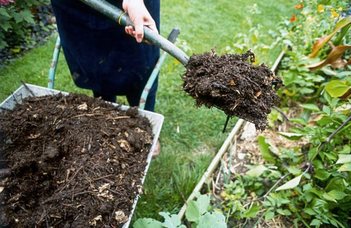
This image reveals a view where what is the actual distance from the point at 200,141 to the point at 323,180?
0.82 metres

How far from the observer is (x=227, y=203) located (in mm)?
1818

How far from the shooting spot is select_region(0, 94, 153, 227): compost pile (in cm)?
115

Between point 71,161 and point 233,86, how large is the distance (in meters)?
0.63

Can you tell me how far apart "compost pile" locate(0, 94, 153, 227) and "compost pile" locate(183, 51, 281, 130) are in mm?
352

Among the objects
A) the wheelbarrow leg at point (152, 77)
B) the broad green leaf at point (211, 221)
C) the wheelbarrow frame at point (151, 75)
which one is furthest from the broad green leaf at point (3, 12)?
the broad green leaf at point (211, 221)

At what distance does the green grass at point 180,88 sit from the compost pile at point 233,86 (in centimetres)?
78

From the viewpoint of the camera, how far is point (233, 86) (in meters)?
1.15

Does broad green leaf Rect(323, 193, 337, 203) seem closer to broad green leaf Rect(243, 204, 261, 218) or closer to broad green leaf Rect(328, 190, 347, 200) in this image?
broad green leaf Rect(328, 190, 347, 200)

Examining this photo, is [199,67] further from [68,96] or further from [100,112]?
[68,96]

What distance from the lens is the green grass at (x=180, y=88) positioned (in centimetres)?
187

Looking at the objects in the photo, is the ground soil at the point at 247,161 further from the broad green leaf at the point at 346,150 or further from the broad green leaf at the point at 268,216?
the broad green leaf at the point at 346,150

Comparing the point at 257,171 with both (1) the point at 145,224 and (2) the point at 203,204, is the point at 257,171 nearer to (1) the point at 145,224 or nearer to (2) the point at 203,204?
(2) the point at 203,204

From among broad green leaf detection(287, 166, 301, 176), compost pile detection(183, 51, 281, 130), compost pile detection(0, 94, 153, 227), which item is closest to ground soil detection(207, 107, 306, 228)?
broad green leaf detection(287, 166, 301, 176)

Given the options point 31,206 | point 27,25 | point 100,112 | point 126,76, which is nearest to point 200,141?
point 126,76
